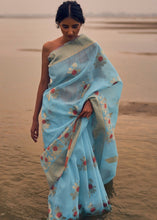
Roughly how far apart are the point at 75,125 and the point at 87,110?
0.15 meters

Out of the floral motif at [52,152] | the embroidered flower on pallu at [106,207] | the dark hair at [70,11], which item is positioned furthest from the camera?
the embroidered flower on pallu at [106,207]

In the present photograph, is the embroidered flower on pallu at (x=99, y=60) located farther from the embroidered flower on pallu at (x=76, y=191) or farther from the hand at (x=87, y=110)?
the embroidered flower on pallu at (x=76, y=191)

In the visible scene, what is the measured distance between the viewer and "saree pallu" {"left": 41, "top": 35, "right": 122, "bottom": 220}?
3.22m

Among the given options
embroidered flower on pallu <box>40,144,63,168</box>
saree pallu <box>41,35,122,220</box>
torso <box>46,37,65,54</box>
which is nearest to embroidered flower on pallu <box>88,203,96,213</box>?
saree pallu <box>41,35,122,220</box>

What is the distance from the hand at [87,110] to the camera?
3225mm

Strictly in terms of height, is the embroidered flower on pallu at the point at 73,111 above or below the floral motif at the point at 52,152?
above

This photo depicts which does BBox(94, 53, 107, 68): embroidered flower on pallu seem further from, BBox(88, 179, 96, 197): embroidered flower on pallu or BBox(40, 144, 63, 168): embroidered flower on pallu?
BBox(88, 179, 96, 197): embroidered flower on pallu

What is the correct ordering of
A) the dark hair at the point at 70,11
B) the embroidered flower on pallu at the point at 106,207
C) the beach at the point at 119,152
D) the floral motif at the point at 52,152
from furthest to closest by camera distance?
the beach at the point at 119,152, the embroidered flower on pallu at the point at 106,207, the floral motif at the point at 52,152, the dark hair at the point at 70,11

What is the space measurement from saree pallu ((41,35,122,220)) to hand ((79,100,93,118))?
0.02 meters

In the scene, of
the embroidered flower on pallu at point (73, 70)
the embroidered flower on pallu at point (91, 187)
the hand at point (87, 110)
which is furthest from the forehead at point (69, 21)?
the embroidered flower on pallu at point (91, 187)

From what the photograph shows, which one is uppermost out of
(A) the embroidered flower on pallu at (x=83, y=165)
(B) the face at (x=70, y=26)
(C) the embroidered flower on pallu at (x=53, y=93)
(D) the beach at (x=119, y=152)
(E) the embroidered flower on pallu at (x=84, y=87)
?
(B) the face at (x=70, y=26)

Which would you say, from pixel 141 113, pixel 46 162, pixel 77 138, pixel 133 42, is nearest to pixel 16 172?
pixel 46 162

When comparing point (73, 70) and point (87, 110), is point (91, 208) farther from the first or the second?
point (73, 70)

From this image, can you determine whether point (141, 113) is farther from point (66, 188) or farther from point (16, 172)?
point (66, 188)
